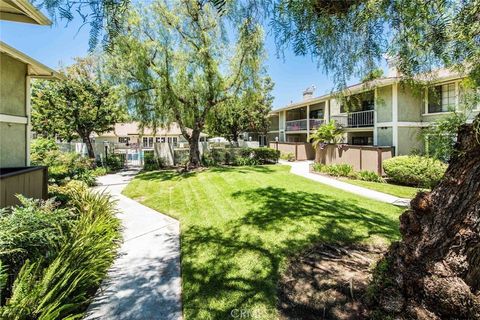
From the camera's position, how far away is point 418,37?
3.16 metres

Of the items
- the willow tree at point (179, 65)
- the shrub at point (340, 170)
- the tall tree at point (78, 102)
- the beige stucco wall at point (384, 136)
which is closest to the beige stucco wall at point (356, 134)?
the beige stucco wall at point (384, 136)

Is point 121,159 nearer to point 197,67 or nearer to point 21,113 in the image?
point 197,67

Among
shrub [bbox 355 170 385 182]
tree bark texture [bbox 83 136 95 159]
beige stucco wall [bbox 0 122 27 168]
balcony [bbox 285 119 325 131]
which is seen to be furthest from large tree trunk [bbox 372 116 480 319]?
balcony [bbox 285 119 325 131]

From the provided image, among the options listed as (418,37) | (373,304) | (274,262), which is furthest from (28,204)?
(418,37)

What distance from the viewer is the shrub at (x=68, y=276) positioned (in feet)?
9.08

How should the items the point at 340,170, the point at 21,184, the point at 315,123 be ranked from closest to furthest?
the point at 21,184 → the point at 340,170 → the point at 315,123

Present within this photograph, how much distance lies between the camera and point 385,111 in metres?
16.4

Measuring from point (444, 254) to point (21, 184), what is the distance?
7412 mm

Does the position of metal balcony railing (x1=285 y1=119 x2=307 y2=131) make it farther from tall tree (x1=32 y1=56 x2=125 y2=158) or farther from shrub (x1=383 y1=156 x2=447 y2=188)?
tall tree (x1=32 y1=56 x2=125 y2=158)

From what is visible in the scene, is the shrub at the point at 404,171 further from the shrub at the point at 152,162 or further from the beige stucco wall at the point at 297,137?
the beige stucco wall at the point at 297,137

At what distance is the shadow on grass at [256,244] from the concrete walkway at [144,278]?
223mm

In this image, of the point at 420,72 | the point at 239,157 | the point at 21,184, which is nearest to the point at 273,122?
the point at 239,157

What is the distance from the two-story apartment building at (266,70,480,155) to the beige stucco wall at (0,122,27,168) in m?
7.55

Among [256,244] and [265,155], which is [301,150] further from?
[256,244]
